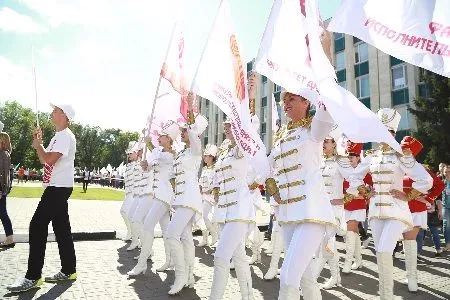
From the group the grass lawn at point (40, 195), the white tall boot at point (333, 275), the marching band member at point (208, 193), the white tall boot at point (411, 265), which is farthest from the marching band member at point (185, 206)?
the grass lawn at point (40, 195)

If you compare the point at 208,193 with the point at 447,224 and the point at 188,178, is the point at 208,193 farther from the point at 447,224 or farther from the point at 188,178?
the point at 447,224

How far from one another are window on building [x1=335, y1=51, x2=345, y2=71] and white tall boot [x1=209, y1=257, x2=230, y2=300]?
32987 mm

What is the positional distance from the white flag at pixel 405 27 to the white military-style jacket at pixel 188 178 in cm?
Result: 299

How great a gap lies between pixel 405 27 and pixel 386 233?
3.16 meters

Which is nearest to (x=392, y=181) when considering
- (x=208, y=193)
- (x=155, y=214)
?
(x=155, y=214)

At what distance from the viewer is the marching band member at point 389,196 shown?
17.8 ft

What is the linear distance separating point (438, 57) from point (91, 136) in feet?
401

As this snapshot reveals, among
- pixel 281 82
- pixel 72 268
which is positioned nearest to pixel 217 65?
pixel 281 82

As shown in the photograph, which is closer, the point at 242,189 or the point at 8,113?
the point at 242,189

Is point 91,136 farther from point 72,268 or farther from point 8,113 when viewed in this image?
point 72,268

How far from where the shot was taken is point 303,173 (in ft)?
12.7

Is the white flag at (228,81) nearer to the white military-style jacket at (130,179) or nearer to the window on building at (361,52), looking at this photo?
the white military-style jacket at (130,179)

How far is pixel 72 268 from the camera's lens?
6.21m

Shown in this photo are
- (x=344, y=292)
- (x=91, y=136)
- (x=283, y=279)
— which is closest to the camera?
(x=283, y=279)
